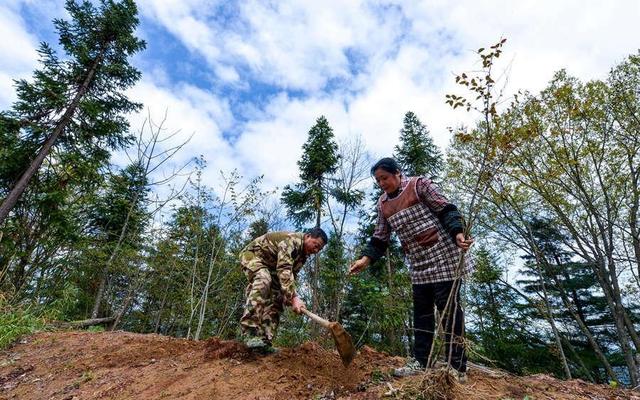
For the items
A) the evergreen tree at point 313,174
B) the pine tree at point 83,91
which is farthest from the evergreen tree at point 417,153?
the pine tree at point 83,91

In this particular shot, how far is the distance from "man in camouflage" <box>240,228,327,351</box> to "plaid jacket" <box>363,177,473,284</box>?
0.93 metres

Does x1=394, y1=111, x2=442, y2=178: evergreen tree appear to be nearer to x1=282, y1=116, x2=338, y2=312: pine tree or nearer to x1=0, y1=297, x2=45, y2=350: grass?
x1=282, y1=116, x2=338, y2=312: pine tree

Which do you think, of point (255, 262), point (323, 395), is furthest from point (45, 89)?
point (323, 395)

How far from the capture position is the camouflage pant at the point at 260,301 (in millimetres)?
3549

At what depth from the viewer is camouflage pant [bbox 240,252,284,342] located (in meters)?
3.55

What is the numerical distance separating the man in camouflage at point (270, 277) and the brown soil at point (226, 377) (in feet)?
0.80

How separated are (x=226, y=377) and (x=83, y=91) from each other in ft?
35.5

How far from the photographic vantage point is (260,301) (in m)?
3.56

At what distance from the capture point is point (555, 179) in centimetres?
1240

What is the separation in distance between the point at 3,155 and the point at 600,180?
17.6m

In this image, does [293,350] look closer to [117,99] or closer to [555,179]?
[117,99]

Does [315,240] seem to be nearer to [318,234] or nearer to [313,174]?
[318,234]

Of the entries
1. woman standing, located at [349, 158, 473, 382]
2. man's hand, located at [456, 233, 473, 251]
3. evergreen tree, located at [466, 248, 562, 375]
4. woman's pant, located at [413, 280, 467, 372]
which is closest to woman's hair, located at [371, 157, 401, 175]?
woman standing, located at [349, 158, 473, 382]

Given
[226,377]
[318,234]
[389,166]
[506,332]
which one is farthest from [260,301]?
[506,332]
